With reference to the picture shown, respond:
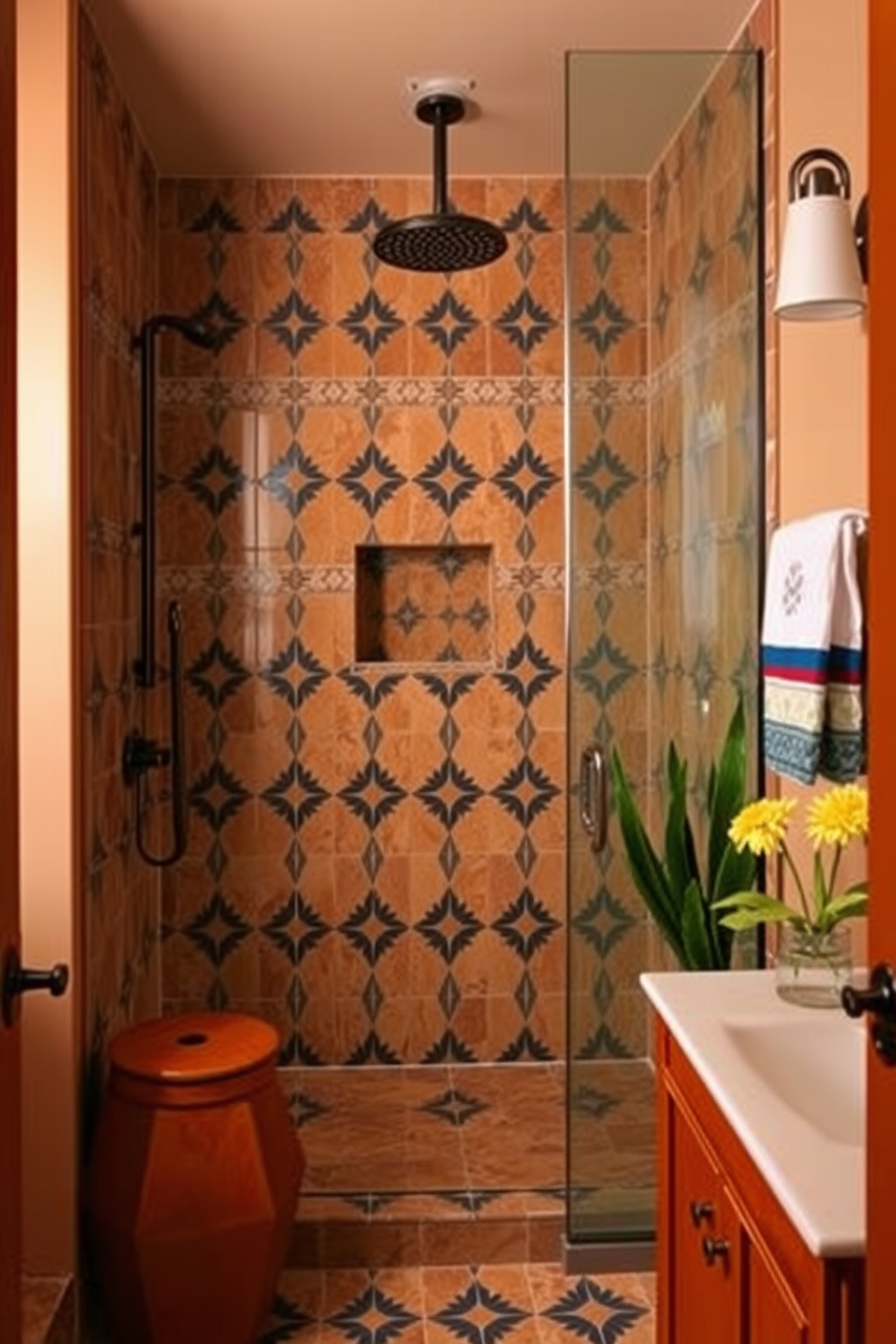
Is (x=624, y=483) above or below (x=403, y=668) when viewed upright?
above

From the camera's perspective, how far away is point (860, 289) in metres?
1.93

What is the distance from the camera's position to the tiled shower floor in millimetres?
2750

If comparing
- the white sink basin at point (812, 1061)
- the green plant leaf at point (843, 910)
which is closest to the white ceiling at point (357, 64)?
the green plant leaf at point (843, 910)

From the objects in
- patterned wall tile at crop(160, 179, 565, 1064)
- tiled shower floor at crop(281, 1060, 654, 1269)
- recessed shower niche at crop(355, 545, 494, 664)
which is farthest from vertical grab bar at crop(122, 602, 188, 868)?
tiled shower floor at crop(281, 1060, 654, 1269)

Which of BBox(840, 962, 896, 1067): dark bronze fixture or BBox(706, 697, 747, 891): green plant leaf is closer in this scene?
BBox(840, 962, 896, 1067): dark bronze fixture

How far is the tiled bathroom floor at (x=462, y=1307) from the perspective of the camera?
8.29 ft

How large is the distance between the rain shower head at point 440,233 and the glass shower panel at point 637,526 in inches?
14.1

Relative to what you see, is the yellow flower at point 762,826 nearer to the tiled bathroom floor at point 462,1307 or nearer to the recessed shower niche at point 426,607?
the tiled bathroom floor at point 462,1307

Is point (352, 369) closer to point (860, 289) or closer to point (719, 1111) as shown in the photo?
point (860, 289)

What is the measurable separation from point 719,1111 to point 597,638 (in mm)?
1289

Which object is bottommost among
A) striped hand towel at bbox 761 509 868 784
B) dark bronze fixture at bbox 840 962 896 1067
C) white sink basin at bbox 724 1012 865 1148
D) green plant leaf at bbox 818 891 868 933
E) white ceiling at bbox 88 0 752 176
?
white sink basin at bbox 724 1012 865 1148

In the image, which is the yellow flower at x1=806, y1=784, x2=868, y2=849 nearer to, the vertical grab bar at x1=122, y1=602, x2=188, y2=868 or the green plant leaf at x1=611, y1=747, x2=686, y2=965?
the green plant leaf at x1=611, y1=747, x2=686, y2=965

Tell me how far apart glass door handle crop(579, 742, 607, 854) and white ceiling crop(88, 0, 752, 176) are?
1.27 m

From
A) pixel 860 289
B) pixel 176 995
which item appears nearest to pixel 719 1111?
pixel 860 289
